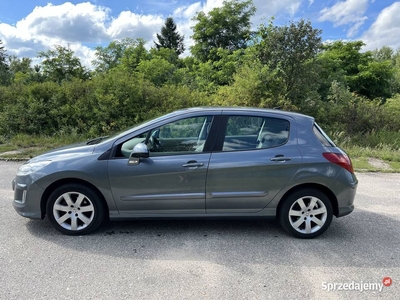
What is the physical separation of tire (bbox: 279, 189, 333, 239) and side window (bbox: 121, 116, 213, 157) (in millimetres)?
1317

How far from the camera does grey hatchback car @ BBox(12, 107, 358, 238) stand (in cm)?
362

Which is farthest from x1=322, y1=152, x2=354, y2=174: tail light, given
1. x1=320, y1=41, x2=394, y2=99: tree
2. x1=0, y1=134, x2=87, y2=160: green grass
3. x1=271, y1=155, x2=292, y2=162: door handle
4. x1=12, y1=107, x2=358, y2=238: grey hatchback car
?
x1=320, y1=41, x2=394, y2=99: tree

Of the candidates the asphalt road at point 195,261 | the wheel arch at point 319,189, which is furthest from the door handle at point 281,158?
the asphalt road at point 195,261

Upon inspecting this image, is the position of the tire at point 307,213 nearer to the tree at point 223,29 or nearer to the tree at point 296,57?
the tree at point 296,57

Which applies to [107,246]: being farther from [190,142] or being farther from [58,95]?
[58,95]

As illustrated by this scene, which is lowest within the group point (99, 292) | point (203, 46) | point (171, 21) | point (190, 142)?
point (99, 292)

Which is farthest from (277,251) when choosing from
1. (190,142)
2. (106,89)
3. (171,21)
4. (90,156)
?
(171,21)

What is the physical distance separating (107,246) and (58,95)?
9.65m

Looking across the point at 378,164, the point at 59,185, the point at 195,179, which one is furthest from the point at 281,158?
the point at 378,164

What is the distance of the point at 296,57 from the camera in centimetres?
1177

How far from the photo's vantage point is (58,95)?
11492 millimetres

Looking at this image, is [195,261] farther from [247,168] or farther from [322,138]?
[322,138]

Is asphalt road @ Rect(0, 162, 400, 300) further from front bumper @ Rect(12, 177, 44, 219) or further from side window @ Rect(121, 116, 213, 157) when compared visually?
side window @ Rect(121, 116, 213, 157)

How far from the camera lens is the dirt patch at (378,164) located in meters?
8.35
